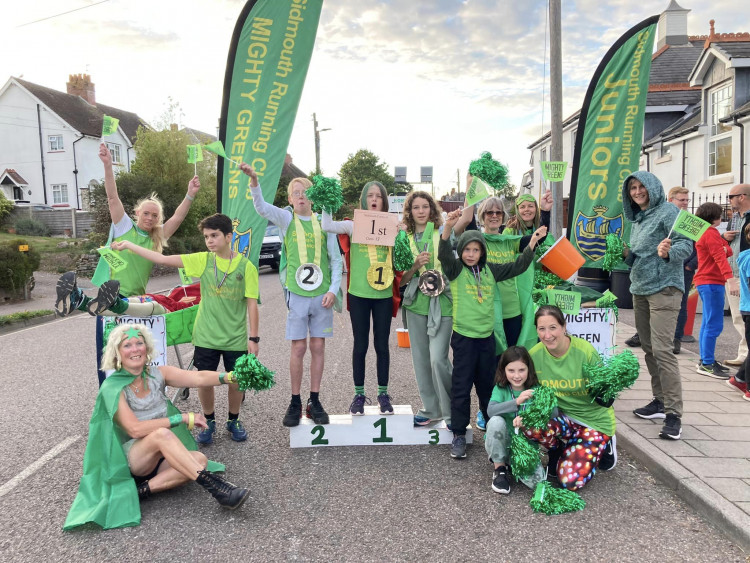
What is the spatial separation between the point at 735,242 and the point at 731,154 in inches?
525

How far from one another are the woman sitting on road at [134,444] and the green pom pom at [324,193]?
1582 mm

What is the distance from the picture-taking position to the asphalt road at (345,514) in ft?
9.73

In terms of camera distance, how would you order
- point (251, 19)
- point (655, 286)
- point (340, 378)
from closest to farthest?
point (655, 286) < point (251, 19) < point (340, 378)

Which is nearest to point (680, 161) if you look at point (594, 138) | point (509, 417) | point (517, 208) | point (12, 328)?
point (594, 138)

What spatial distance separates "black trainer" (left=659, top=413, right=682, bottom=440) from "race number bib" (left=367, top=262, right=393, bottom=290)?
8.14ft

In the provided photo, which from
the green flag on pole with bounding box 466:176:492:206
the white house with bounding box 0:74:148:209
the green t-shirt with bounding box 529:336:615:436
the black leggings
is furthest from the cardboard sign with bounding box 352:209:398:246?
the white house with bounding box 0:74:148:209

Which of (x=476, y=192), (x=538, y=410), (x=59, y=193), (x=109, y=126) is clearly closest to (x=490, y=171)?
(x=476, y=192)

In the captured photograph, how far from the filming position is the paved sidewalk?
10.6ft

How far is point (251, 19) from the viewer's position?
A: 253 inches

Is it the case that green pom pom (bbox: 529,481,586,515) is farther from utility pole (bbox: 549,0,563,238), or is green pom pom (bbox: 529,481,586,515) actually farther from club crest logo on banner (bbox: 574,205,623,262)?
utility pole (bbox: 549,0,563,238)

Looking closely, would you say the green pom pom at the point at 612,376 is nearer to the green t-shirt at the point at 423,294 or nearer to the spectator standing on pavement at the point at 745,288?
the green t-shirt at the point at 423,294

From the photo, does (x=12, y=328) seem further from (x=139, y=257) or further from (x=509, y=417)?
(x=509, y=417)

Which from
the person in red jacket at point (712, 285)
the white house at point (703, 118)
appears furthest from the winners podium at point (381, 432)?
the white house at point (703, 118)

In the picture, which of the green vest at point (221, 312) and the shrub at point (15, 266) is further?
the shrub at point (15, 266)
